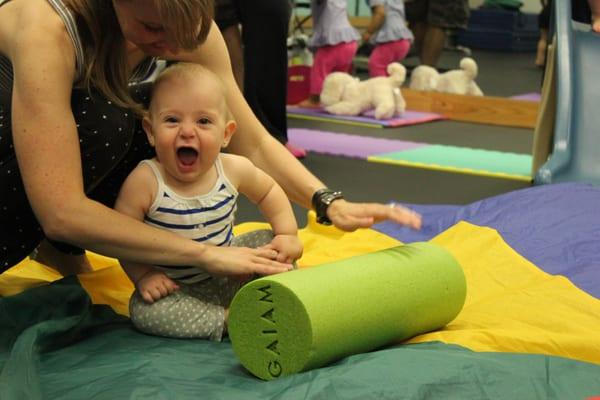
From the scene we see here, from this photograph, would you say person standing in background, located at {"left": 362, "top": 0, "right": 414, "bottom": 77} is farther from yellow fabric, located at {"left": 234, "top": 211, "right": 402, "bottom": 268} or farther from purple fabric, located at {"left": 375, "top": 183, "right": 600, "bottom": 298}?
yellow fabric, located at {"left": 234, "top": 211, "right": 402, "bottom": 268}

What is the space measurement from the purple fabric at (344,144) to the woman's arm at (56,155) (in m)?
2.34

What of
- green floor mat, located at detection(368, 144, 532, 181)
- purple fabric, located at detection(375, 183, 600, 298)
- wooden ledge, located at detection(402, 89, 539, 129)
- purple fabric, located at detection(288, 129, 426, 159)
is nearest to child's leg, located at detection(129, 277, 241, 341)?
purple fabric, located at detection(375, 183, 600, 298)

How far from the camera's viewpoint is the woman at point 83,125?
4.45ft

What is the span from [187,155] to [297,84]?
358 cm

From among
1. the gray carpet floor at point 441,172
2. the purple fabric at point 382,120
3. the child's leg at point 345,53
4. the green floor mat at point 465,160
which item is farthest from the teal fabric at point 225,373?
the child's leg at point 345,53

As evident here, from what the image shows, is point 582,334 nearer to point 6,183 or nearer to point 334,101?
point 6,183

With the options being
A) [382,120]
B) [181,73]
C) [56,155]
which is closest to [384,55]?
[382,120]

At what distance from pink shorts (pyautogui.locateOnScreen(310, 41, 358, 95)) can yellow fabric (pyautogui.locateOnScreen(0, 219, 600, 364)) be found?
2799 millimetres

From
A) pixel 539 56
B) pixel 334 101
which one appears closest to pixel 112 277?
pixel 334 101

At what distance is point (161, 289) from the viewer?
4.87ft

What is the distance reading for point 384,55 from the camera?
4914 millimetres

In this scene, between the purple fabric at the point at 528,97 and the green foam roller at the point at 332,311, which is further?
the purple fabric at the point at 528,97

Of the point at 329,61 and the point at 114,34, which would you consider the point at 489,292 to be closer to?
the point at 114,34

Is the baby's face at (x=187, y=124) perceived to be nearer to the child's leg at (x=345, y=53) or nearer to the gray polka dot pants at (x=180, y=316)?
the gray polka dot pants at (x=180, y=316)
